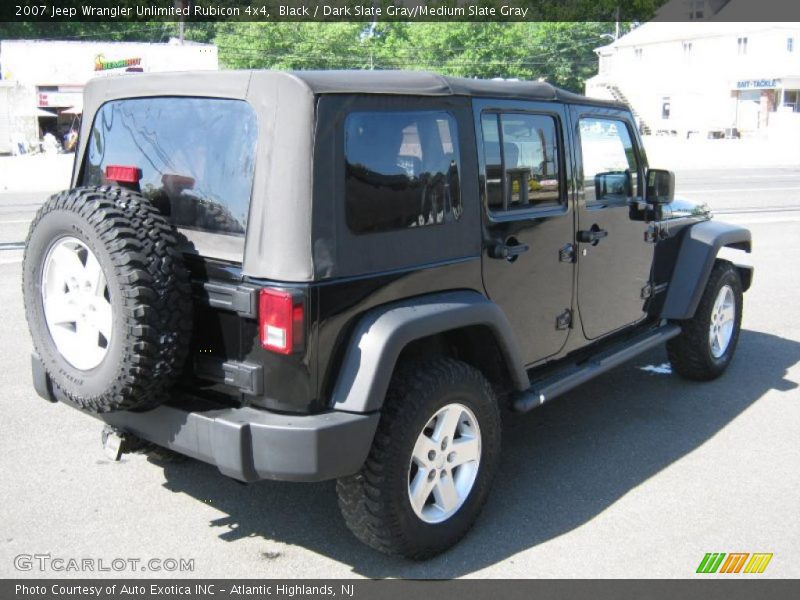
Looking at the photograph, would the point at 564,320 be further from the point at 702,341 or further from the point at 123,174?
the point at 123,174

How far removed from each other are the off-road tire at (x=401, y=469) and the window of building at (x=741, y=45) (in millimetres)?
56928

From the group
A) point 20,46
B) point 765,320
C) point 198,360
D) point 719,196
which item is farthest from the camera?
point 20,46

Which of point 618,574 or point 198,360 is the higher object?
point 198,360

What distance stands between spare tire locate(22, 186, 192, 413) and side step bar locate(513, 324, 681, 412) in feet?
5.62

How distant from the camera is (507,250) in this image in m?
3.79

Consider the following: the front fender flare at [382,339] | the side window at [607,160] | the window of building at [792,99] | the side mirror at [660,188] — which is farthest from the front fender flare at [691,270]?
the window of building at [792,99]

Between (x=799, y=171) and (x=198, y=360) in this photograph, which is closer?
(x=198, y=360)

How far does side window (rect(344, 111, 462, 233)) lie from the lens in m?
3.17

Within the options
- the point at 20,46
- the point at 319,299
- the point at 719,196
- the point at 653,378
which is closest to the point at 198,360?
the point at 319,299

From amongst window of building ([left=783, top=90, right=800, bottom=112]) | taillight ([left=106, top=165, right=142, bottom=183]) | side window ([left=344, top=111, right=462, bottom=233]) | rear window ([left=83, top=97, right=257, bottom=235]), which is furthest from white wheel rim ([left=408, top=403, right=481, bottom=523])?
window of building ([left=783, top=90, right=800, bottom=112])

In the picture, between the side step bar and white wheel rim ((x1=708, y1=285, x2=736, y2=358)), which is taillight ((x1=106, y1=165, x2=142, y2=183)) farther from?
white wheel rim ((x1=708, y1=285, x2=736, y2=358))

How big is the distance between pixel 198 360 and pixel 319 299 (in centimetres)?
62
